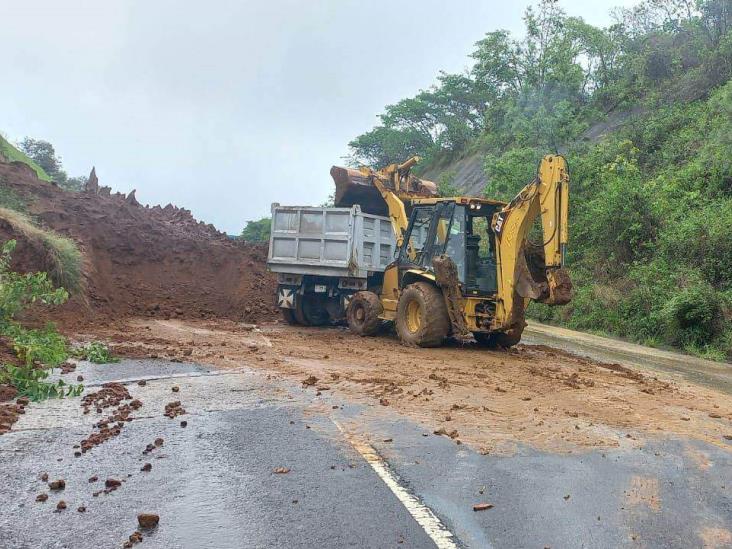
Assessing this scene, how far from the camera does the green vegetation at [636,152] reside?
1593cm

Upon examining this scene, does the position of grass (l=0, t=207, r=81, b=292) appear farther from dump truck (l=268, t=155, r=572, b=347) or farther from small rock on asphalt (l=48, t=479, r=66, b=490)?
small rock on asphalt (l=48, t=479, r=66, b=490)

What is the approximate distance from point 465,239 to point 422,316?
1.48 metres

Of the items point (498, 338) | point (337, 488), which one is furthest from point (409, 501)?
point (498, 338)

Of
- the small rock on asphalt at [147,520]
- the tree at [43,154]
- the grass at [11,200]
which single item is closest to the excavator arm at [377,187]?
the grass at [11,200]

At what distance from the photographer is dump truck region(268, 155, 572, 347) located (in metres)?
10.3

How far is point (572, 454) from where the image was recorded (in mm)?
5238

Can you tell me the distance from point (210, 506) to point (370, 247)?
33.1 ft

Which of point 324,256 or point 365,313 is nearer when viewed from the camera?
point 365,313

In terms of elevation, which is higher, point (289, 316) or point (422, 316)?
point (422, 316)

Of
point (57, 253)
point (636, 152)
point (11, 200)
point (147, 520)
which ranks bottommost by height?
point (147, 520)

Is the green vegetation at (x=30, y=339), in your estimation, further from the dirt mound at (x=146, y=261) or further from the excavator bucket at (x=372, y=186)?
the excavator bucket at (x=372, y=186)

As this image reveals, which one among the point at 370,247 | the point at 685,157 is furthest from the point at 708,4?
the point at 370,247

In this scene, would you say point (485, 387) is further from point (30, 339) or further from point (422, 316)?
point (30, 339)

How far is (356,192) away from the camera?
14.5m
